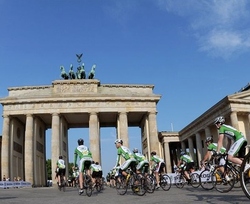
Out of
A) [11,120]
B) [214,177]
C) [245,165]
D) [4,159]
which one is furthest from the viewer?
[11,120]

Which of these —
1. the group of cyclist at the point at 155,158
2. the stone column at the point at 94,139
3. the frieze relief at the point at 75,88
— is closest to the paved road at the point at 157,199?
the group of cyclist at the point at 155,158

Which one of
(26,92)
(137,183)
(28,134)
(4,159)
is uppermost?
(26,92)

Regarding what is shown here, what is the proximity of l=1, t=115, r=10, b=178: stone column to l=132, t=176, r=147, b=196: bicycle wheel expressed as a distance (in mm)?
40984

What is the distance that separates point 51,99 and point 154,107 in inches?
648

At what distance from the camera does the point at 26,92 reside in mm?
52969

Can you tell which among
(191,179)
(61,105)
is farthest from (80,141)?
(61,105)

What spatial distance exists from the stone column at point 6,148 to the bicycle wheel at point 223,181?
42809 millimetres

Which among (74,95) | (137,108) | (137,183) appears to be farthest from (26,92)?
(137,183)

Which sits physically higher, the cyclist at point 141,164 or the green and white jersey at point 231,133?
the green and white jersey at point 231,133

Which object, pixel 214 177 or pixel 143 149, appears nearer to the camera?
Answer: pixel 214 177

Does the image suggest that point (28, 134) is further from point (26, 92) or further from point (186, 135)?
point (186, 135)

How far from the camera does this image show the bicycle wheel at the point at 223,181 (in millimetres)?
10051

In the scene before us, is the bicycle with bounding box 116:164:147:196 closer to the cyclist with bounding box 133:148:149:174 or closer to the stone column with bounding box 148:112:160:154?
the cyclist with bounding box 133:148:149:174

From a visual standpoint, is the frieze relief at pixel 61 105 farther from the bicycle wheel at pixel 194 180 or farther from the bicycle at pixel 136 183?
the bicycle at pixel 136 183
